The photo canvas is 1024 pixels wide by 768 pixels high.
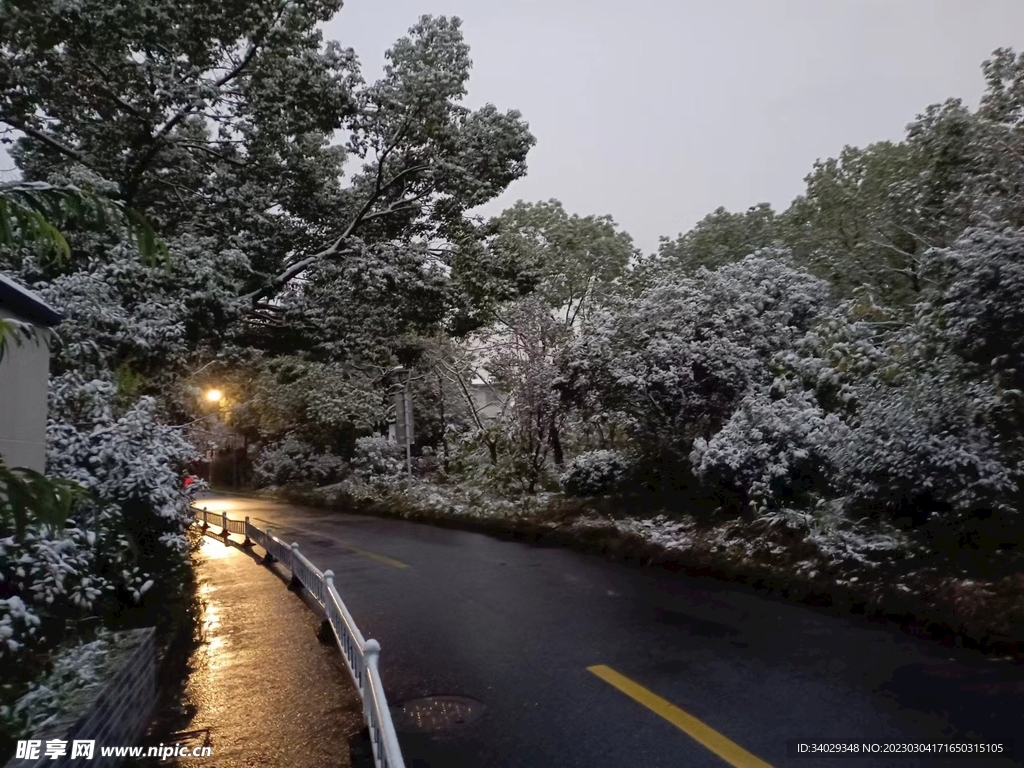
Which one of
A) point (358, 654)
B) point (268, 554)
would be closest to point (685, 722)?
point (358, 654)

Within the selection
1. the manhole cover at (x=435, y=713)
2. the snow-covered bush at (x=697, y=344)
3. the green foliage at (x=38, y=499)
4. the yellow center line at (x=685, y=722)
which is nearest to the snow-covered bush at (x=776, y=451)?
the snow-covered bush at (x=697, y=344)

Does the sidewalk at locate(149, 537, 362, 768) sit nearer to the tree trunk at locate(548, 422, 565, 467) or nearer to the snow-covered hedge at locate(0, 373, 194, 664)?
the snow-covered hedge at locate(0, 373, 194, 664)

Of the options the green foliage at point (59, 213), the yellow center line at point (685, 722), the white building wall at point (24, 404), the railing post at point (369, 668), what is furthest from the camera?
the white building wall at point (24, 404)

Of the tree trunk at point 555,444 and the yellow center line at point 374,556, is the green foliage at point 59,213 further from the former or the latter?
the tree trunk at point 555,444

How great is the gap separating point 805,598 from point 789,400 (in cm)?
477

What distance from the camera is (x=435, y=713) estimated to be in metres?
6.11

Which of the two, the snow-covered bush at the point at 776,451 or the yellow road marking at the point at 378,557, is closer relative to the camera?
the snow-covered bush at the point at 776,451

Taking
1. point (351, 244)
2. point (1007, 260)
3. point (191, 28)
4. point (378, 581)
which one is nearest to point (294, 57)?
point (191, 28)

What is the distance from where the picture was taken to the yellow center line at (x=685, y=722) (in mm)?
4949

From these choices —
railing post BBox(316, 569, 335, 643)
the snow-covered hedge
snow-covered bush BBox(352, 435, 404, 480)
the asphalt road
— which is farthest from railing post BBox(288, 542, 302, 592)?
snow-covered bush BBox(352, 435, 404, 480)

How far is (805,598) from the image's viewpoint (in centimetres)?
985

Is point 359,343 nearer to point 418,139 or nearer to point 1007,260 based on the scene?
point 418,139

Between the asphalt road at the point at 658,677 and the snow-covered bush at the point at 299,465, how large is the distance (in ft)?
78.6

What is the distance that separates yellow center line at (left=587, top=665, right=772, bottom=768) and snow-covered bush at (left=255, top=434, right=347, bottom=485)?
2933 cm
